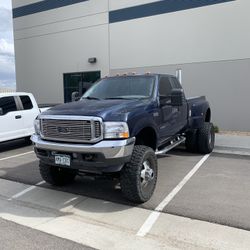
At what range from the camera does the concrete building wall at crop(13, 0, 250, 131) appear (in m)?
13.2

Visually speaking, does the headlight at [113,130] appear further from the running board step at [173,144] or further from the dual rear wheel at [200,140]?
the dual rear wheel at [200,140]

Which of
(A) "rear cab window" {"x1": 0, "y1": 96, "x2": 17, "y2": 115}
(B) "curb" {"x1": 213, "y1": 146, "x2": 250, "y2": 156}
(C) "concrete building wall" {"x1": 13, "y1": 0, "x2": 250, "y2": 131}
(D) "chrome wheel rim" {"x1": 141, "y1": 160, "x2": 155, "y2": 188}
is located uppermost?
(C) "concrete building wall" {"x1": 13, "y1": 0, "x2": 250, "y2": 131}

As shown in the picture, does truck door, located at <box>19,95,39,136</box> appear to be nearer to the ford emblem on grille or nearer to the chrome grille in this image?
the chrome grille

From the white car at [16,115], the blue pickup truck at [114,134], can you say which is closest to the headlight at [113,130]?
the blue pickup truck at [114,134]

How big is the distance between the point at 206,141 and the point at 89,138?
4.63 m

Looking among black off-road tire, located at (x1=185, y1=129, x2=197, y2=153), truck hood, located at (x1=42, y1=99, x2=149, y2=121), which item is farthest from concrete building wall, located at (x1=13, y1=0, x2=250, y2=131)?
truck hood, located at (x1=42, y1=99, x2=149, y2=121)

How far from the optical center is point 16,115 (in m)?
10.4

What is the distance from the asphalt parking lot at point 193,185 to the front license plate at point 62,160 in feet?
3.25

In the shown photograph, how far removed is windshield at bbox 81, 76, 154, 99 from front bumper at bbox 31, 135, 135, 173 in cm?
152

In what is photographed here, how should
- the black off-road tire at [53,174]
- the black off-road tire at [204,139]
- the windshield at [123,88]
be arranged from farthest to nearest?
1. the black off-road tire at [204,139]
2. the windshield at [123,88]
3. the black off-road tire at [53,174]

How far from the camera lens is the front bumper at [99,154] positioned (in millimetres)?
4832

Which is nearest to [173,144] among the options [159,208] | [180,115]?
[180,115]

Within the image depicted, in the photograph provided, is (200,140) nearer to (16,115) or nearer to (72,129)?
(72,129)

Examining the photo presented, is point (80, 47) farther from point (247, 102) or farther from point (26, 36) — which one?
point (247, 102)
